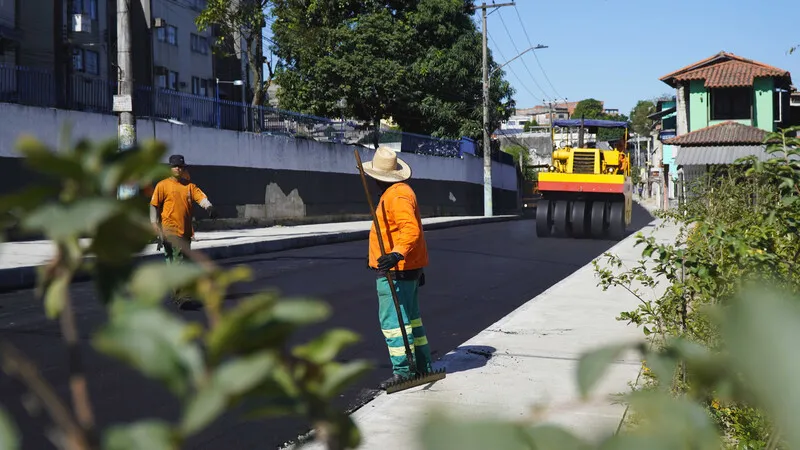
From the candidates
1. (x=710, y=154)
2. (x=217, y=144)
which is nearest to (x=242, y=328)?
(x=217, y=144)

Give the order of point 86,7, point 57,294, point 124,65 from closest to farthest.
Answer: point 57,294 → point 124,65 → point 86,7

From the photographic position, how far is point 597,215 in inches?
875

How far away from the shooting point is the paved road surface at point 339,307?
14.7 feet

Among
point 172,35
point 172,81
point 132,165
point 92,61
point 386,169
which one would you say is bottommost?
point 132,165

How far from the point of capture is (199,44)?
42938 mm

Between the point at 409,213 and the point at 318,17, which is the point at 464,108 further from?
the point at 409,213

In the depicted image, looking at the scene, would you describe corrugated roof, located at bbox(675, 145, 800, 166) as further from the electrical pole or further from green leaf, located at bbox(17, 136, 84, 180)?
green leaf, located at bbox(17, 136, 84, 180)

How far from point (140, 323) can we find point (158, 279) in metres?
0.05

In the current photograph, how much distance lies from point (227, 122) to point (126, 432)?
25.4 m

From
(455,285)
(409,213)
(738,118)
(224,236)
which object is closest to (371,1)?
(738,118)

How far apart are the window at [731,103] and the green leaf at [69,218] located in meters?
40.6

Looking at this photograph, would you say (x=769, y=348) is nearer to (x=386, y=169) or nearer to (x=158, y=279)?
(x=158, y=279)

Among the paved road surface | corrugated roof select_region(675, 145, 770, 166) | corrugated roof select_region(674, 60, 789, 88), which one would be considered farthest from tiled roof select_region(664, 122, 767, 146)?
the paved road surface

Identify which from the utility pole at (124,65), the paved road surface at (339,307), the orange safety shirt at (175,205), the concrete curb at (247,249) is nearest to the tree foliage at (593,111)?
the concrete curb at (247,249)
